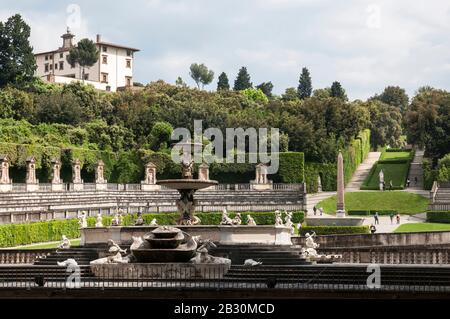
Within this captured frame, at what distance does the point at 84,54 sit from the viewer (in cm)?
12588

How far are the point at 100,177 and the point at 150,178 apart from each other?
5648 millimetres

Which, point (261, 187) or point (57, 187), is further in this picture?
point (261, 187)

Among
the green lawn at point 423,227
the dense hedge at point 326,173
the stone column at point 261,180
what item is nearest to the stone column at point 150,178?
the stone column at point 261,180

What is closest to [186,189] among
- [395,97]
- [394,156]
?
[394,156]

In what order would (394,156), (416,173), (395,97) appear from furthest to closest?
(395,97)
(394,156)
(416,173)

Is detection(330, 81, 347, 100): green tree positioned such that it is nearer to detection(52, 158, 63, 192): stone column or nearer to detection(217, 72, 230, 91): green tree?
detection(217, 72, 230, 91): green tree

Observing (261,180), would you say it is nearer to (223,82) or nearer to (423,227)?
(423,227)

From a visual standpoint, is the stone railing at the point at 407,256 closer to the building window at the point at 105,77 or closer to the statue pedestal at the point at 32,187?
the statue pedestal at the point at 32,187

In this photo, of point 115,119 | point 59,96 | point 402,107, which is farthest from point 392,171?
point 402,107

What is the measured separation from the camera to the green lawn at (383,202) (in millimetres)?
77688

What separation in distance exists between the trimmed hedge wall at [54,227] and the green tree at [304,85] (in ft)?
236

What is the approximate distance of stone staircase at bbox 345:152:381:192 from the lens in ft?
304

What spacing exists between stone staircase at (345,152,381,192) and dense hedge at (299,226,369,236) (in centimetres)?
3186

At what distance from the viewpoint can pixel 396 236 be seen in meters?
47.8
